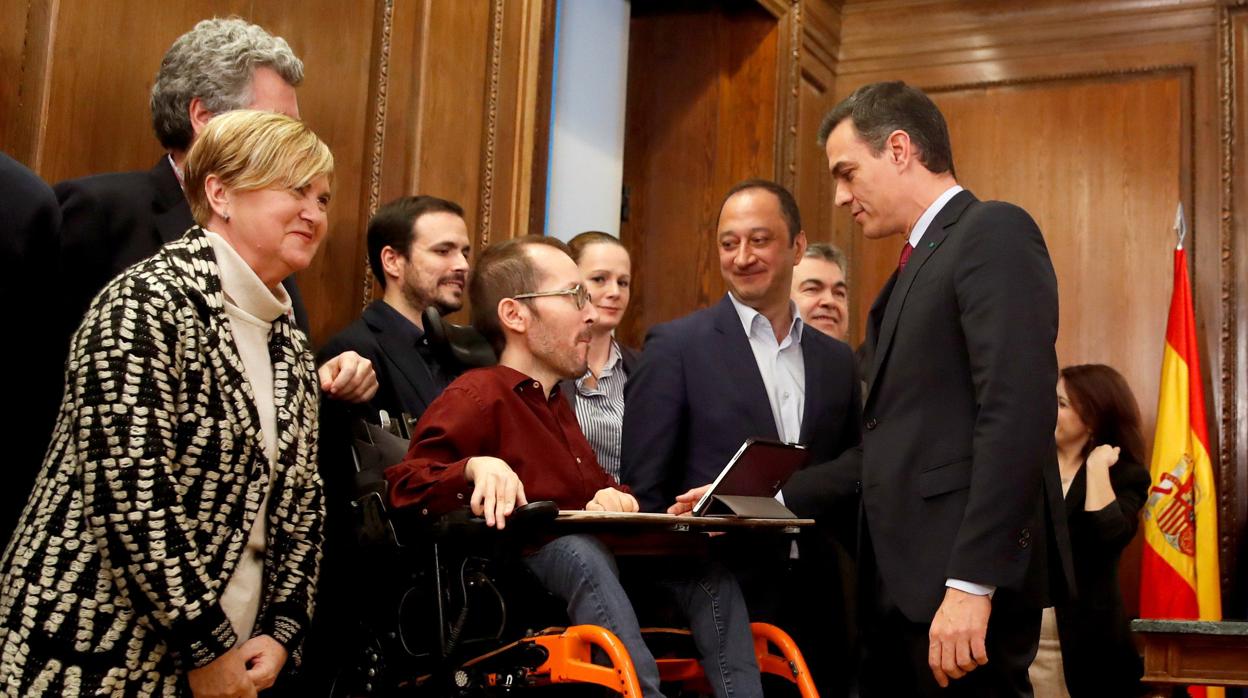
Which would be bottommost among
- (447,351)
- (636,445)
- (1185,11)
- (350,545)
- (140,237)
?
(350,545)

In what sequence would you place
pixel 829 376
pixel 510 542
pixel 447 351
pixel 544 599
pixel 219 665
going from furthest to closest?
1. pixel 829 376
2. pixel 447 351
3. pixel 544 599
4. pixel 510 542
5. pixel 219 665

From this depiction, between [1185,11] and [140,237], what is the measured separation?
4.97 metres

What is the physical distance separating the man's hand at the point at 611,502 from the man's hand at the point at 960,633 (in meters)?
0.62

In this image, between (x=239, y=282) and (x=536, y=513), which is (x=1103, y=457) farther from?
(x=239, y=282)

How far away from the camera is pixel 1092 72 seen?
19.3 feet

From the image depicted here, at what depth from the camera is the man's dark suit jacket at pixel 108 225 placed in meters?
Result: 2.40

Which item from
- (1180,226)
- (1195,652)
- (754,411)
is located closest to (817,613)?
(754,411)

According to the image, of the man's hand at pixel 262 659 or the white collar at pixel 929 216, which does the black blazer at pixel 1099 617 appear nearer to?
the white collar at pixel 929 216

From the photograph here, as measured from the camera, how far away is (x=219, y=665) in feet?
6.15

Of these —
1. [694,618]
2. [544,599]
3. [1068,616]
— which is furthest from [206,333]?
[1068,616]

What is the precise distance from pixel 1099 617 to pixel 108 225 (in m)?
3.46

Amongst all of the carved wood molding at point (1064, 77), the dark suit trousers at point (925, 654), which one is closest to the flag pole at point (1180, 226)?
the carved wood molding at point (1064, 77)

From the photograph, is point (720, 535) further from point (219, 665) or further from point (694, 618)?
point (219, 665)

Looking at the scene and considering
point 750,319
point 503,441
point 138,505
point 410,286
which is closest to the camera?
point 138,505
